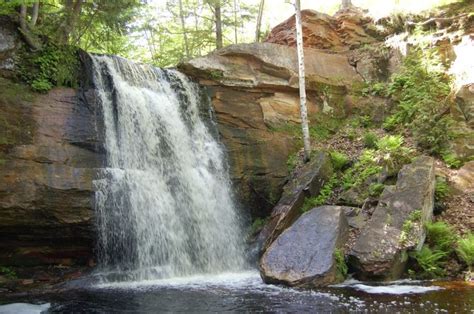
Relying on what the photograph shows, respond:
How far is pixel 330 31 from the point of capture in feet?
56.4

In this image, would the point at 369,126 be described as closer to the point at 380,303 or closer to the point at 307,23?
the point at 307,23

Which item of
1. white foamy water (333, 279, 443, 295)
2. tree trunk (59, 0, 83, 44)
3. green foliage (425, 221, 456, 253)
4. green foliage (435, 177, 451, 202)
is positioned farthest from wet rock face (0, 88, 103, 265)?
green foliage (435, 177, 451, 202)

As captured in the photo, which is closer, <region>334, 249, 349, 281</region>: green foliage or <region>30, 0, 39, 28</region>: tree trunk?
<region>334, 249, 349, 281</region>: green foliage

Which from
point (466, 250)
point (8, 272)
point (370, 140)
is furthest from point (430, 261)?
point (8, 272)

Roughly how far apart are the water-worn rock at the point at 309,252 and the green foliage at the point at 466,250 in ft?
7.44

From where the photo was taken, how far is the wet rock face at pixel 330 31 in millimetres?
Answer: 16797

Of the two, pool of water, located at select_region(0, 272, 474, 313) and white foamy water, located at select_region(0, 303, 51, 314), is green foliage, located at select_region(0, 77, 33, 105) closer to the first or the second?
pool of water, located at select_region(0, 272, 474, 313)

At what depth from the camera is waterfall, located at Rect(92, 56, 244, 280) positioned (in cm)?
989

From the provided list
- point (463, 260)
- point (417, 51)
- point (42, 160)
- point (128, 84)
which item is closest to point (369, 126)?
point (417, 51)

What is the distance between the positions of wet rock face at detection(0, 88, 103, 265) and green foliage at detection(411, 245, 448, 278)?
278 inches

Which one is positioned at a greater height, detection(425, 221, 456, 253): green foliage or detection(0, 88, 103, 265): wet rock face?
detection(0, 88, 103, 265): wet rock face

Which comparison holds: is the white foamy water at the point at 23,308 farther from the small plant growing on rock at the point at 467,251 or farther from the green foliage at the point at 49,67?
the small plant growing on rock at the point at 467,251

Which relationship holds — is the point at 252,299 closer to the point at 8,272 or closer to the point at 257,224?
the point at 257,224

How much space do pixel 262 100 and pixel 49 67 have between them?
22.7 ft
